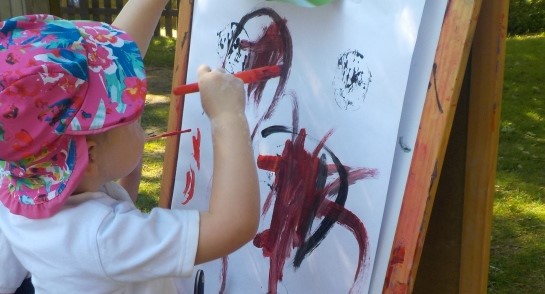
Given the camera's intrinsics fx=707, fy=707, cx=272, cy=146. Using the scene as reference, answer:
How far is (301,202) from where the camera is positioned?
5.66 ft

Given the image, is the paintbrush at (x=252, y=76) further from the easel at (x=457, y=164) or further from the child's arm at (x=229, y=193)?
the easel at (x=457, y=164)

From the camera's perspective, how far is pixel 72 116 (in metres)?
1.22

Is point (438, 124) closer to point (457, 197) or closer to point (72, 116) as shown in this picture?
point (457, 197)

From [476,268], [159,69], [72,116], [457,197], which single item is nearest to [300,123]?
[457,197]

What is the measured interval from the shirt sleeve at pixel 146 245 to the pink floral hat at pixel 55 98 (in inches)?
4.5

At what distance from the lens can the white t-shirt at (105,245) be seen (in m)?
1.27

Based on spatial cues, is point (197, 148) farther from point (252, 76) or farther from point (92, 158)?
point (92, 158)

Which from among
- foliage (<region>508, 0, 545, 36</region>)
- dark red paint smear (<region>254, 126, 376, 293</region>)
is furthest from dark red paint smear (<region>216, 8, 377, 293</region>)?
foliage (<region>508, 0, 545, 36</region>)

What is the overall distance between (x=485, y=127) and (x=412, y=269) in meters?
0.34

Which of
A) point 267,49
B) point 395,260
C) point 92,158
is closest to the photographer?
point 92,158

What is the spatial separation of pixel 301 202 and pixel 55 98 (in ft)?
2.36

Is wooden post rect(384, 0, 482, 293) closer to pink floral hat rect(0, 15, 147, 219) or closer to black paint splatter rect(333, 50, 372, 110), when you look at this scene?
black paint splatter rect(333, 50, 372, 110)

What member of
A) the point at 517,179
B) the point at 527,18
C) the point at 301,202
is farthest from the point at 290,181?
the point at 527,18

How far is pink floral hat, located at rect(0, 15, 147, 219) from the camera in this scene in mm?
1188
